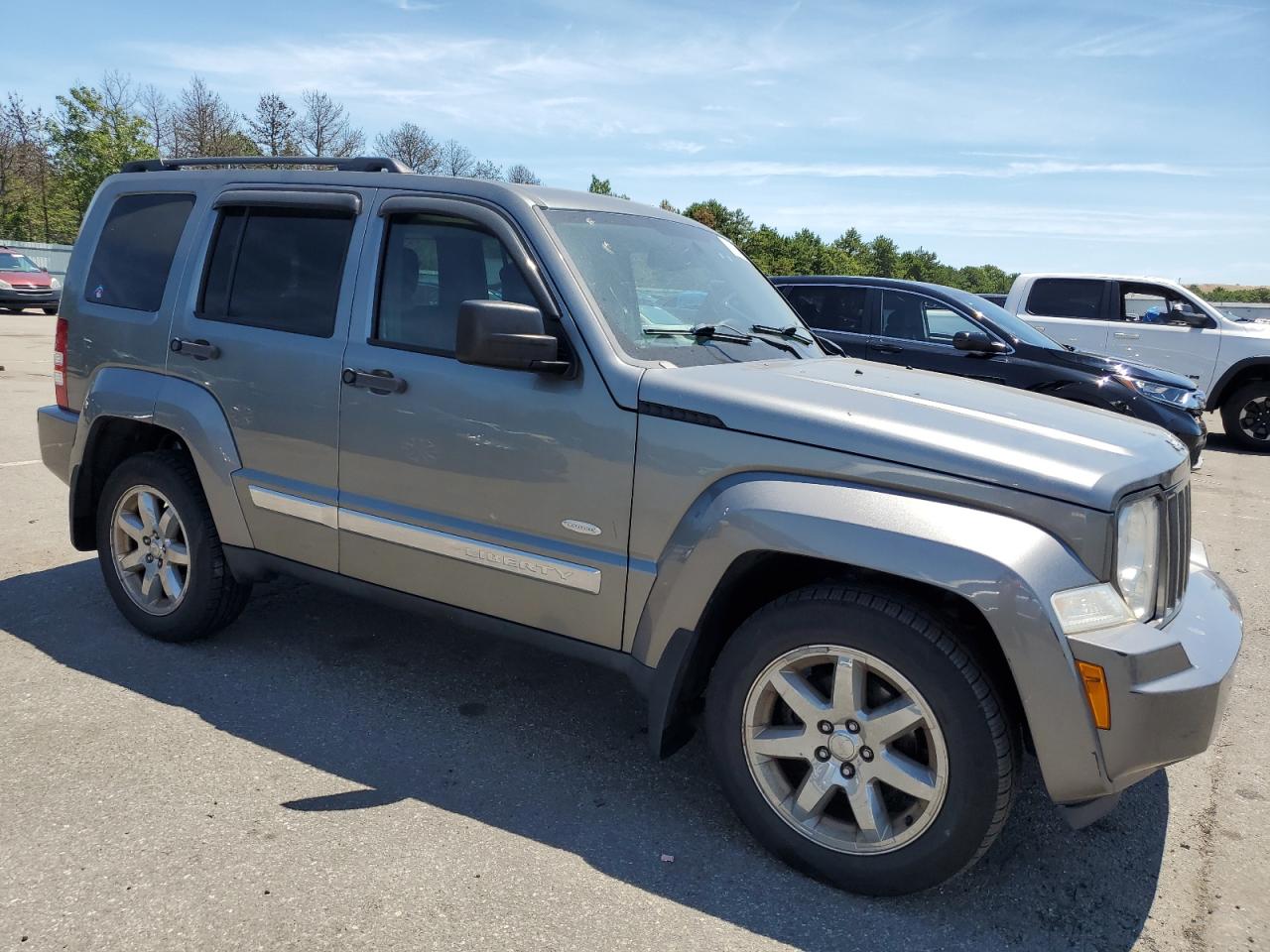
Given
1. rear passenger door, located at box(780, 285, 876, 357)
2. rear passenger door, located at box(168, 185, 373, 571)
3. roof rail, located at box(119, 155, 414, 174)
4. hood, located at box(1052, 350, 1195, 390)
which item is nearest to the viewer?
rear passenger door, located at box(168, 185, 373, 571)

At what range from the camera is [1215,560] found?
6.37 metres

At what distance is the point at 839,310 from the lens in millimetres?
8898

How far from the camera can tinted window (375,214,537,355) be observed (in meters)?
3.41

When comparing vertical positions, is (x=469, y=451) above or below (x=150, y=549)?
above

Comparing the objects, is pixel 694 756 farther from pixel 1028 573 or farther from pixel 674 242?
pixel 674 242

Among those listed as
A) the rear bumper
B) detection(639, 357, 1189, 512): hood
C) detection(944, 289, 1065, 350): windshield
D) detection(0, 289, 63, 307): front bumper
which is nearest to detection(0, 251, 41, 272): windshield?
detection(0, 289, 63, 307): front bumper

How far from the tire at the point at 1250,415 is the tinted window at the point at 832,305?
20.5 feet

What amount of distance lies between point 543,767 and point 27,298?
83.8 feet

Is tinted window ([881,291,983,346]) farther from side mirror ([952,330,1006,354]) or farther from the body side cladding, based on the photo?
the body side cladding

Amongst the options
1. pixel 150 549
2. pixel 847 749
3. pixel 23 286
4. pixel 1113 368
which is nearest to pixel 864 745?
pixel 847 749

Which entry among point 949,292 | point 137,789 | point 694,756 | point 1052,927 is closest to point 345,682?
point 137,789

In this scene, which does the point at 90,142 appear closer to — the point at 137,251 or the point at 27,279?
the point at 27,279

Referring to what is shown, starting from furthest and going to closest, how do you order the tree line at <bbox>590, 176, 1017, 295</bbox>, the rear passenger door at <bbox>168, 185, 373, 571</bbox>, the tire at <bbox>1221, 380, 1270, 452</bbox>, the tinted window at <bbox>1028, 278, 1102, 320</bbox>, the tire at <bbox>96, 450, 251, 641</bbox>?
the tree line at <bbox>590, 176, 1017, 295</bbox> < the tinted window at <bbox>1028, 278, 1102, 320</bbox> < the tire at <bbox>1221, 380, 1270, 452</bbox> < the tire at <bbox>96, 450, 251, 641</bbox> < the rear passenger door at <bbox>168, 185, 373, 571</bbox>

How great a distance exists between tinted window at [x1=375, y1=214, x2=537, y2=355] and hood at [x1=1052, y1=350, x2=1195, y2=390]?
6.40m
